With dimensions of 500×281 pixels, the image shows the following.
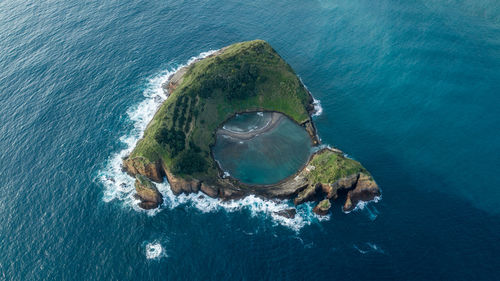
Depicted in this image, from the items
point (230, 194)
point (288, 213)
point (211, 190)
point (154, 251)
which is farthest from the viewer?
point (211, 190)

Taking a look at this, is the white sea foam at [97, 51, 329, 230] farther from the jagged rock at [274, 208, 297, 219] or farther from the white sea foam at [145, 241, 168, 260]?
the jagged rock at [274, 208, 297, 219]

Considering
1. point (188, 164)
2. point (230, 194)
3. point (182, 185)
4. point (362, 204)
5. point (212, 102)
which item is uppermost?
point (212, 102)

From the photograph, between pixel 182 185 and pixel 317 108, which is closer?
pixel 182 185

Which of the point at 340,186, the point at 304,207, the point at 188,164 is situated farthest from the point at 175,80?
the point at 340,186

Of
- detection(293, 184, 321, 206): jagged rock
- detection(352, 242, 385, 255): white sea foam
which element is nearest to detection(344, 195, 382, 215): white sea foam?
detection(293, 184, 321, 206): jagged rock

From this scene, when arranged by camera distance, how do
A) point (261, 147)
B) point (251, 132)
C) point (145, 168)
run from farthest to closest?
point (251, 132) → point (261, 147) → point (145, 168)

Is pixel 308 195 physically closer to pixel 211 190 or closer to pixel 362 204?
pixel 362 204

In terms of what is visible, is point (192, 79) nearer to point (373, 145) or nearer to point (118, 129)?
point (118, 129)
